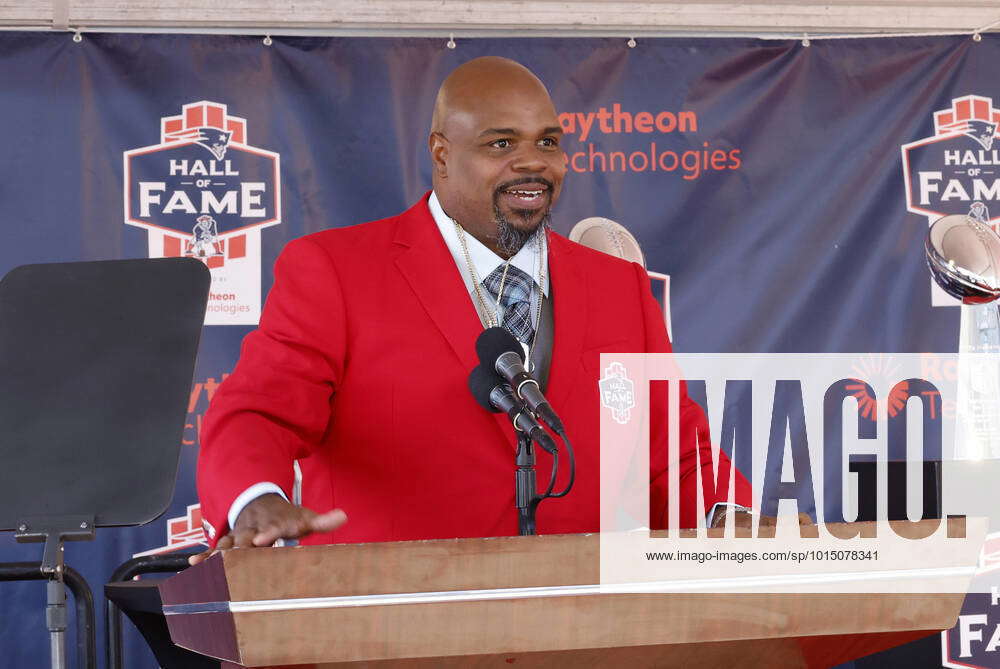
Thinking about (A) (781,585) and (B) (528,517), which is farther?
(B) (528,517)

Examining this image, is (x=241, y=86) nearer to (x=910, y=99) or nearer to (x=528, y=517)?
(x=910, y=99)

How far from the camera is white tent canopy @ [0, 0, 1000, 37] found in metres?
4.15

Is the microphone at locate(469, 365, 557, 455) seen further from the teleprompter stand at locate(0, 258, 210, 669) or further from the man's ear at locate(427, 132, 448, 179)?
the man's ear at locate(427, 132, 448, 179)

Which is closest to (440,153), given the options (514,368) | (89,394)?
(89,394)

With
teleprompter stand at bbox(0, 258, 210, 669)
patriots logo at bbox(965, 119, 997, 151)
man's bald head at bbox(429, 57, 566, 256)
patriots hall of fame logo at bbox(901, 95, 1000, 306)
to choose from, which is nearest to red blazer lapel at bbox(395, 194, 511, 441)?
man's bald head at bbox(429, 57, 566, 256)

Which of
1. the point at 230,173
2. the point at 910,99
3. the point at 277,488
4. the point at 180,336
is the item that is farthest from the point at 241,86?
the point at 277,488

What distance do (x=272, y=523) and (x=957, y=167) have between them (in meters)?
3.63

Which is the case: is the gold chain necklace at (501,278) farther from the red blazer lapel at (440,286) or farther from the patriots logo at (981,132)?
the patriots logo at (981,132)

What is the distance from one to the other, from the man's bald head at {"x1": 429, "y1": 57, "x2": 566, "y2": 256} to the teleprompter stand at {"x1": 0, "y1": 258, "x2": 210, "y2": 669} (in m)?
0.59

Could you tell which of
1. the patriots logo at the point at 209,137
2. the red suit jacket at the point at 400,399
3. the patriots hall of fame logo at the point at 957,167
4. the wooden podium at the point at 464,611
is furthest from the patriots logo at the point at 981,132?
the wooden podium at the point at 464,611

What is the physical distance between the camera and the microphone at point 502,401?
1.62m

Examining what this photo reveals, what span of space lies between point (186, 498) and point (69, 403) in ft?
6.35

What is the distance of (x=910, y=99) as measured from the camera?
441cm

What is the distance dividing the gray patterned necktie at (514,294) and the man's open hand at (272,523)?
887 mm
